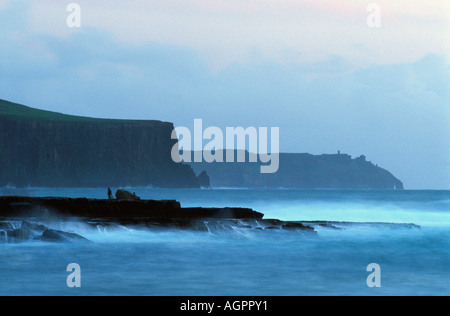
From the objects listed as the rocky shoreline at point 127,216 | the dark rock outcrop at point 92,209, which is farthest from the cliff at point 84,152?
the rocky shoreline at point 127,216

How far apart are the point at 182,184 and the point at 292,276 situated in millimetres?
156417

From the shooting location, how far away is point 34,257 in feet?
66.9

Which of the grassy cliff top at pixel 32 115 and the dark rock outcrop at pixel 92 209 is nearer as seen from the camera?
the dark rock outcrop at pixel 92 209

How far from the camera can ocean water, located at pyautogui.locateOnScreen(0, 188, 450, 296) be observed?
16.0 metres

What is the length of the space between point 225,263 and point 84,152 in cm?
14601

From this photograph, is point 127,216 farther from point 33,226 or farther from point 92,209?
point 33,226

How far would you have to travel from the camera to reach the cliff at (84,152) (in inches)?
6083

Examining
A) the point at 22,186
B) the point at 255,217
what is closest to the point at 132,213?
the point at 255,217

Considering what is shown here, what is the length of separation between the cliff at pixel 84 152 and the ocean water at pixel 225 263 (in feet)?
433

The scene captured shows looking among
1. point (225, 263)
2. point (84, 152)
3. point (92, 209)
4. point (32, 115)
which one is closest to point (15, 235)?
point (92, 209)

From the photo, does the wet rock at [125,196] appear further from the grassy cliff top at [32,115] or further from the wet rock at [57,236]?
the grassy cliff top at [32,115]

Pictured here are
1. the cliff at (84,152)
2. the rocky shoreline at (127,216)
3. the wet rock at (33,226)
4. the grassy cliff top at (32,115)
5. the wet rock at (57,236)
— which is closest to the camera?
the wet rock at (57,236)

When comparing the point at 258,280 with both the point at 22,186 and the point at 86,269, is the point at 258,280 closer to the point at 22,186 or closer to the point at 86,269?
the point at 86,269

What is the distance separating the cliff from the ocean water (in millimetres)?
132043
